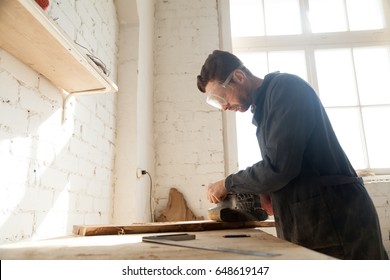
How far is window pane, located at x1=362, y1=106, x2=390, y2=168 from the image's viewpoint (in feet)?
9.13

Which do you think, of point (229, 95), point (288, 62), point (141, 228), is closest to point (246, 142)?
Result: point (288, 62)

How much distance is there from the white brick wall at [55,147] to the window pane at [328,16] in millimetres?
2130

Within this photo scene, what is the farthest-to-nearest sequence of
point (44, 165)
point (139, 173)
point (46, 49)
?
point (139, 173) < point (44, 165) < point (46, 49)

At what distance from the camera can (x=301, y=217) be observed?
3.53ft

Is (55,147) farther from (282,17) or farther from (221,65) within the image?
(282,17)

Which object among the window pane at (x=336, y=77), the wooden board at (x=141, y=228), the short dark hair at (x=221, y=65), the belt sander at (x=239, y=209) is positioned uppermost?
the window pane at (x=336, y=77)

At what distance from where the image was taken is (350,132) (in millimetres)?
2846

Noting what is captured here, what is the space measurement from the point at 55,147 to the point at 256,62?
222cm

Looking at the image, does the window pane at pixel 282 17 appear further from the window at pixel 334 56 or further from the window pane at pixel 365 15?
the window pane at pixel 365 15

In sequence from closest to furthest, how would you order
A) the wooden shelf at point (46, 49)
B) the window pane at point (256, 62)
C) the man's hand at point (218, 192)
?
the wooden shelf at point (46, 49), the man's hand at point (218, 192), the window pane at point (256, 62)

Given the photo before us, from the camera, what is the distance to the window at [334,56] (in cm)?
283

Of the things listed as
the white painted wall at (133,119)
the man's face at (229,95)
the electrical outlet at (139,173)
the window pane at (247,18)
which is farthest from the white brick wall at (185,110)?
the man's face at (229,95)
